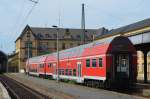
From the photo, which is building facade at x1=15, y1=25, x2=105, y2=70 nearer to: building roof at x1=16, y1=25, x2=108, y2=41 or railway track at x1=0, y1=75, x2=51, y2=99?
building roof at x1=16, y1=25, x2=108, y2=41

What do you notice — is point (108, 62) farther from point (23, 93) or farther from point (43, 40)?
point (43, 40)

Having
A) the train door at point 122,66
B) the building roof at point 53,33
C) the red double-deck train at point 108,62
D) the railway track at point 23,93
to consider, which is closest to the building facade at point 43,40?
the building roof at point 53,33

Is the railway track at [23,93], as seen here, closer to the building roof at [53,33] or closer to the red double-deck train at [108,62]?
the red double-deck train at [108,62]

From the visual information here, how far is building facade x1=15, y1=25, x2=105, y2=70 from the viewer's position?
141 meters

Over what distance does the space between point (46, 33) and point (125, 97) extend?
12482 centimetres

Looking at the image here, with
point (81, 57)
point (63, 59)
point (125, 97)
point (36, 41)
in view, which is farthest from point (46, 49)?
point (125, 97)

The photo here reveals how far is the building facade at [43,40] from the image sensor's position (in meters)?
141

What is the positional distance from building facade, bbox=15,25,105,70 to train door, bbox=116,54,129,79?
109 meters

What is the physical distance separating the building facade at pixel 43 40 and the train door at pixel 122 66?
109 metres

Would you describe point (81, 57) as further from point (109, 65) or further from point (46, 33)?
point (46, 33)

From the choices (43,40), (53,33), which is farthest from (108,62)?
(53,33)

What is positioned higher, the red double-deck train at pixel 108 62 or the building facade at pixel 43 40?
the building facade at pixel 43 40

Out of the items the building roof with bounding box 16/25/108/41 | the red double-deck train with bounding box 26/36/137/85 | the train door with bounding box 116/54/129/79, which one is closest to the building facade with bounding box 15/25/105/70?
the building roof with bounding box 16/25/108/41

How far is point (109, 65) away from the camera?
96.3ft
